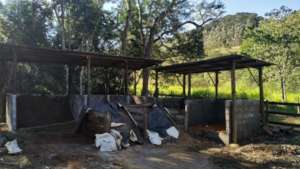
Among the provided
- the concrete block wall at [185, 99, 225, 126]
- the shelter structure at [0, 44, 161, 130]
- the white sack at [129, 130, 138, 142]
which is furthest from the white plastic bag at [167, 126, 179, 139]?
the shelter structure at [0, 44, 161, 130]

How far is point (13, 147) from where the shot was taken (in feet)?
23.1

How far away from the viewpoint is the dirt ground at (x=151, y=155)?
20.7ft

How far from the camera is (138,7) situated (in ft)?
63.9

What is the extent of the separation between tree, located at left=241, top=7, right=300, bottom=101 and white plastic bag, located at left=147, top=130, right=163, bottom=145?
11.1m

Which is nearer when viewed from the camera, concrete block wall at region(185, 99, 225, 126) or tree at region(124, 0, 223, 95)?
concrete block wall at region(185, 99, 225, 126)

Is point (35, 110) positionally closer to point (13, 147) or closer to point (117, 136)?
point (13, 147)

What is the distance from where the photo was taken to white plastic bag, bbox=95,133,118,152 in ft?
25.3

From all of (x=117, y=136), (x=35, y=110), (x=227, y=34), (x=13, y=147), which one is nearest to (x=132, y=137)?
(x=117, y=136)

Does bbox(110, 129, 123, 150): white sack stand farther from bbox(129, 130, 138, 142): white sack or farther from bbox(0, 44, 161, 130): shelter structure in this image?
bbox(0, 44, 161, 130): shelter structure

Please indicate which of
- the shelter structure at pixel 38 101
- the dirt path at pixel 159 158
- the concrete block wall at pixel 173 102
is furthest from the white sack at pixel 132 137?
the concrete block wall at pixel 173 102

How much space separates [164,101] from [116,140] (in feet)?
17.5

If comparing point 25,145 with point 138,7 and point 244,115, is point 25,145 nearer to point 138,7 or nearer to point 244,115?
point 244,115

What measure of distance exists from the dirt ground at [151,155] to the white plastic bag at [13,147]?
14cm

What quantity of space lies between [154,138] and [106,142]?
1702mm
